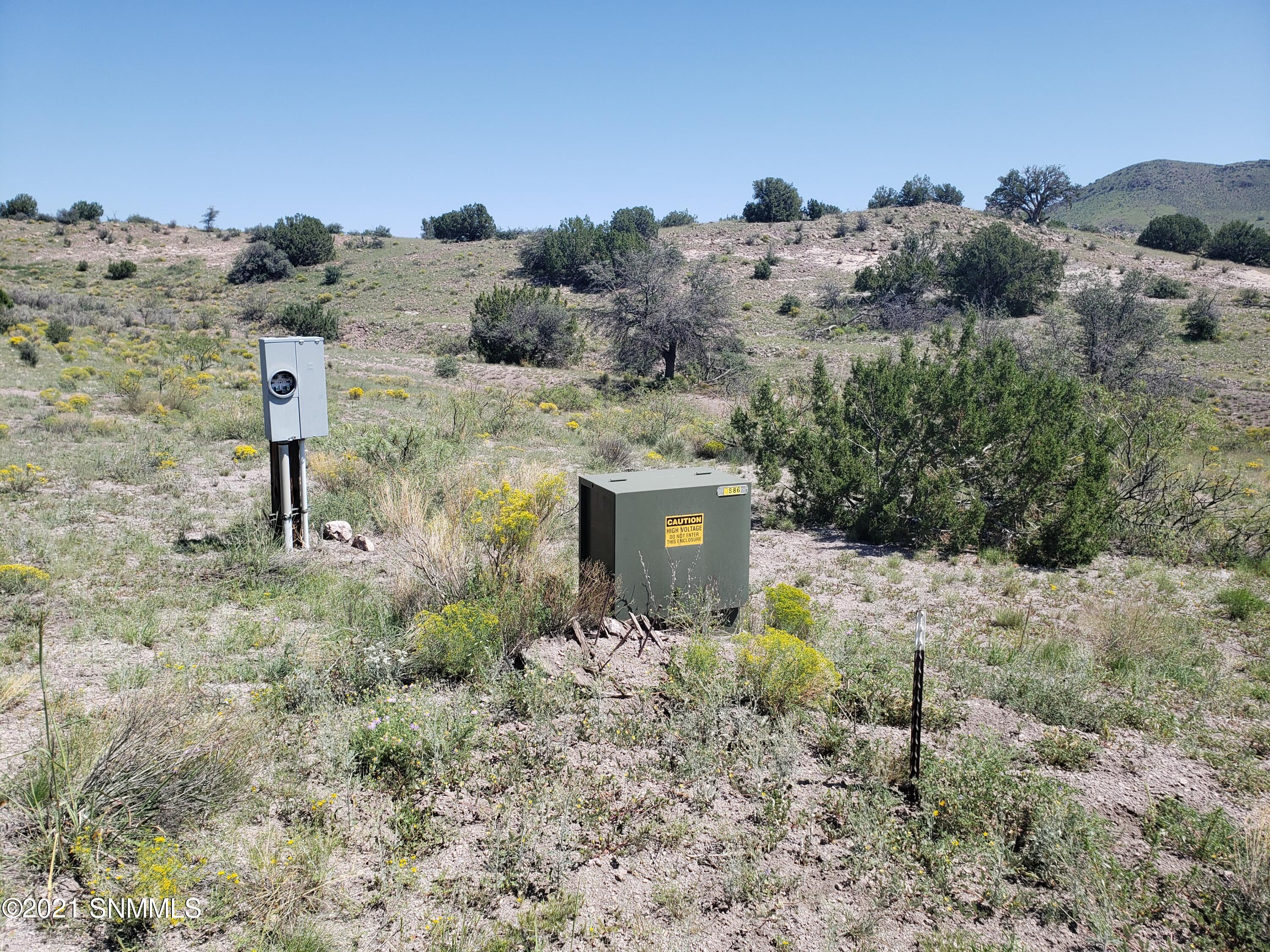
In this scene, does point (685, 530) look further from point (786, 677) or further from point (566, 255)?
point (566, 255)

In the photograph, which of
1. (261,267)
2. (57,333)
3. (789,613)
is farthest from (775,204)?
(789,613)

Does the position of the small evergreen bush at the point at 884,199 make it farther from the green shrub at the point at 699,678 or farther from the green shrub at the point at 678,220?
the green shrub at the point at 699,678

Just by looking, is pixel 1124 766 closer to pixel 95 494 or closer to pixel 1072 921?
pixel 1072 921

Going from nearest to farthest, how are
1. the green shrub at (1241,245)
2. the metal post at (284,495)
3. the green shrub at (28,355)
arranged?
the metal post at (284,495), the green shrub at (28,355), the green shrub at (1241,245)

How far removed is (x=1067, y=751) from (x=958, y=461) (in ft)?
20.6

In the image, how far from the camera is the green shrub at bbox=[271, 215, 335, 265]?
2056 inches

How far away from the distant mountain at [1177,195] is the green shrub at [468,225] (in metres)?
65.6

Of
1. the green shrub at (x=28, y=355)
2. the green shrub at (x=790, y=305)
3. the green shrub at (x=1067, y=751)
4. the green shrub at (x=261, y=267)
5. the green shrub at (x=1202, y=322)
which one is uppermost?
the green shrub at (x=261, y=267)

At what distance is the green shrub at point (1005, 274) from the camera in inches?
1602

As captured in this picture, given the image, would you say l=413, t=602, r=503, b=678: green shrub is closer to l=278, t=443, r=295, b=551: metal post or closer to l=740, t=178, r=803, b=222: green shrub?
l=278, t=443, r=295, b=551: metal post

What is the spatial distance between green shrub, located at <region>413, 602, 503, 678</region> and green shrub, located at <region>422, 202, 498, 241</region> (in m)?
62.5

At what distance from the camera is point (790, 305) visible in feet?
143

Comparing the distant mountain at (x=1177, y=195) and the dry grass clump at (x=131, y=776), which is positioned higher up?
the distant mountain at (x=1177, y=195)

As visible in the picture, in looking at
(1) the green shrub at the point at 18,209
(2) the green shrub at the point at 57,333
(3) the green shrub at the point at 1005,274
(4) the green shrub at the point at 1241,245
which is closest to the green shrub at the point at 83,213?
(1) the green shrub at the point at 18,209
